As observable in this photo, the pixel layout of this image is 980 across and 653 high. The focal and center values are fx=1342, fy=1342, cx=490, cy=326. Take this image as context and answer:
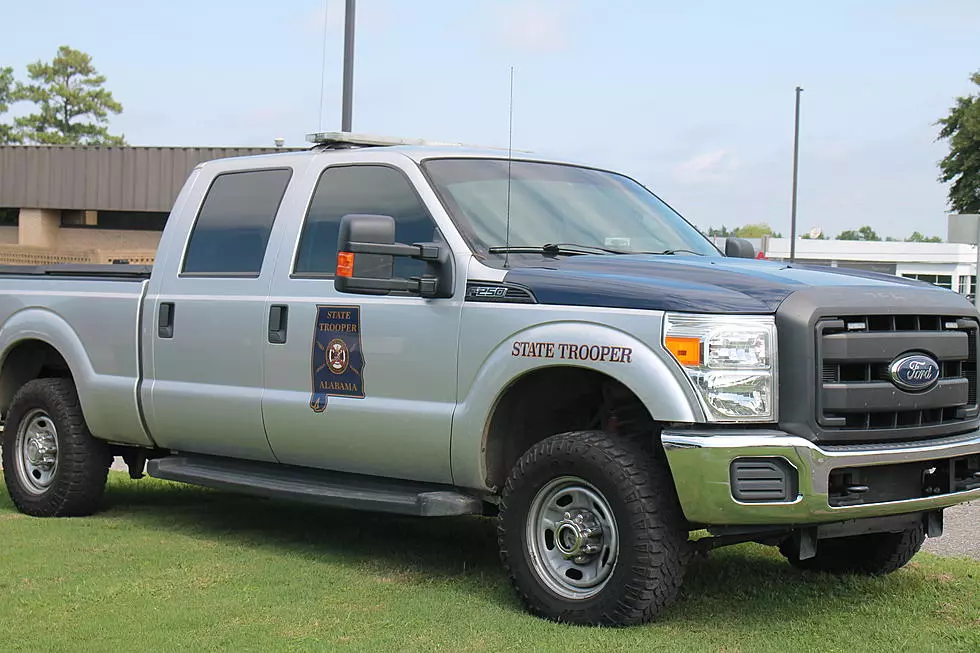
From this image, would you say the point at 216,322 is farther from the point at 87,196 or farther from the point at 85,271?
the point at 87,196

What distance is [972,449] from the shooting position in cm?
561

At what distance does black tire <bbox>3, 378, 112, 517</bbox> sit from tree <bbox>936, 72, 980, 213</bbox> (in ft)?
126

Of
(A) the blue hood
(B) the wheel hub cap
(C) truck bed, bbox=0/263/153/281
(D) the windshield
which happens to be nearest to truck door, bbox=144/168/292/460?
(C) truck bed, bbox=0/263/153/281

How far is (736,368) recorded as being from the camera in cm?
512

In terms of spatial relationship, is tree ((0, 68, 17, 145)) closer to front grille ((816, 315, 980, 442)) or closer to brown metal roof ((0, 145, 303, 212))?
brown metal roof ((0, 145, 303, 212))

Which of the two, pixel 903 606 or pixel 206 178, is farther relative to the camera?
pixel 206 178

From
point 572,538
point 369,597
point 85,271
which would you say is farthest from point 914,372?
point 85,271

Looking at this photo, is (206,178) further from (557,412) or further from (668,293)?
(668,293)

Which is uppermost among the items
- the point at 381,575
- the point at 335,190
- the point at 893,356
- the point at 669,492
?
the point at 335,190

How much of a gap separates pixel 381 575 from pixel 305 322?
50.7 inches

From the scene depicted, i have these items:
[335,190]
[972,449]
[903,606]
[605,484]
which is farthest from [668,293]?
[335,190]

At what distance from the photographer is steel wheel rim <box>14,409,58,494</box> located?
8.21 meters

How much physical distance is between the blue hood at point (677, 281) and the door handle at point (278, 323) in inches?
54.3

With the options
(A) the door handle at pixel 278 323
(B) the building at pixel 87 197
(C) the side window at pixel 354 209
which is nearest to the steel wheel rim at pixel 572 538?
(C) the side window at pixel 354 209
